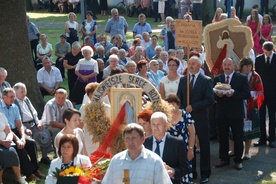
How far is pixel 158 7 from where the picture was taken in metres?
34.9

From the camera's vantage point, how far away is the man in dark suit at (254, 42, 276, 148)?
13.9 metres

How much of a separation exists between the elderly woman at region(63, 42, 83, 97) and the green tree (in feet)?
8.42

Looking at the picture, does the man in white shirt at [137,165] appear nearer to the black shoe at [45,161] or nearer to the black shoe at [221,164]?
the black shoe at [221,164]

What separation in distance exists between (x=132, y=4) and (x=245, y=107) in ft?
85.2

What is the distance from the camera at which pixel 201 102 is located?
11336mm

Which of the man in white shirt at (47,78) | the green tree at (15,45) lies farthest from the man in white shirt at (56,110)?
the man in white shirt at (47,78)

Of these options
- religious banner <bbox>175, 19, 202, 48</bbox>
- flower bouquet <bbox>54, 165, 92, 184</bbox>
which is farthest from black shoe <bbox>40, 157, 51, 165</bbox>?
flower bouquet <bbox>54, 165, 92, 184</bbox>

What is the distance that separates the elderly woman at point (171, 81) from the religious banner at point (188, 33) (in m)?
0.69

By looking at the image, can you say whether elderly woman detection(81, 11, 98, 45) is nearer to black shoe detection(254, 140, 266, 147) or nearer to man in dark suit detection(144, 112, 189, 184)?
black shoe detection(254, 140, 266, 147)

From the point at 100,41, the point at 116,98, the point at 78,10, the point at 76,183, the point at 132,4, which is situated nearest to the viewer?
the point at 76,183

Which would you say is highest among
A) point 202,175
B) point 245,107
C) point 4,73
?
point 4,73

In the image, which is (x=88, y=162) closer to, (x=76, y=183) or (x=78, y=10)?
(x=76, y=183)

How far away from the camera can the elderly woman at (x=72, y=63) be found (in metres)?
17.8

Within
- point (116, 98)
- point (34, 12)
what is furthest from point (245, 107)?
point (34, 12)
